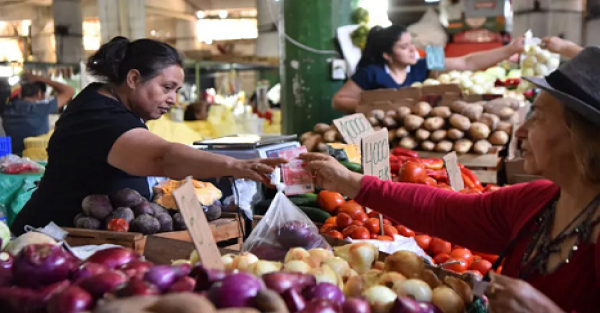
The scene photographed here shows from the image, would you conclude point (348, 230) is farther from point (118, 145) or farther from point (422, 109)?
point (422, 109)

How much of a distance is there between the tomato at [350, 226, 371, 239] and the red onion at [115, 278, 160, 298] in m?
1.74

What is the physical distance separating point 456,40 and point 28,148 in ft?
29.1

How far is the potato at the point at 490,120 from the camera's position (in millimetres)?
4730

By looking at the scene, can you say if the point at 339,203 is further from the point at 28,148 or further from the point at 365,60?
the point at 28,148

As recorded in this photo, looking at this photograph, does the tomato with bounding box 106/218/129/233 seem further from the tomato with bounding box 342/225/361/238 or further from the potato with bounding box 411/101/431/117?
the potato with bounding box 411/101/431/117

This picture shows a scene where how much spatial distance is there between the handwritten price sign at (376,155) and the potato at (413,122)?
2.05m

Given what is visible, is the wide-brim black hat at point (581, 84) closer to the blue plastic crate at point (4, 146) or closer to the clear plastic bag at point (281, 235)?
the clear plastic bag at point (281, 235)

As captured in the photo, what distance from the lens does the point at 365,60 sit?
5992mm

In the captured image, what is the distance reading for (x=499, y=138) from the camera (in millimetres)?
4668

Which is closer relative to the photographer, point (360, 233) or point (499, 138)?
point (360, 233)

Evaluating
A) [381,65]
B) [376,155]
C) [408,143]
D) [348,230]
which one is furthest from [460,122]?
[376,155]

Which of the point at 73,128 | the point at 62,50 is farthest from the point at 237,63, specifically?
the point at 73,128

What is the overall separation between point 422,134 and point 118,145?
8.86 feet

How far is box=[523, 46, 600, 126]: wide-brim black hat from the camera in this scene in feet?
5.31
